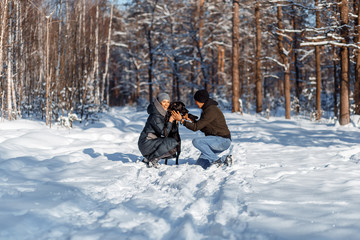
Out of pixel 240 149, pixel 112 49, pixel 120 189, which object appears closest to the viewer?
pixel 120 189

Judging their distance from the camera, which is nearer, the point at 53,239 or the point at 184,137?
the point at 53,239

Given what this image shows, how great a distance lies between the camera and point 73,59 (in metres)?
12.5

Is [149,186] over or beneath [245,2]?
beneath

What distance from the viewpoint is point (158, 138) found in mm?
5305

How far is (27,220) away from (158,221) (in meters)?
1.20

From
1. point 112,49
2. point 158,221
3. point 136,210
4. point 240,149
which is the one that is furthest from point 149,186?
point 112,49

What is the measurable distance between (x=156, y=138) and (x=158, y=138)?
44 millimetres

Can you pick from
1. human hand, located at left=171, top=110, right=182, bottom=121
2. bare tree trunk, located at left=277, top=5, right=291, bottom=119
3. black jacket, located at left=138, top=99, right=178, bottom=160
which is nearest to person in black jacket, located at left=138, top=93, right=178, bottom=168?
black jacket, located at left=138, top=99, right=178, bottom=160

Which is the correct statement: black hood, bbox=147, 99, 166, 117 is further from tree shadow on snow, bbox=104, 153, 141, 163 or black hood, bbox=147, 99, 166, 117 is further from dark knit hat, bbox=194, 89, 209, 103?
tree shadow on snow, bbox=104, 153, 141, 163

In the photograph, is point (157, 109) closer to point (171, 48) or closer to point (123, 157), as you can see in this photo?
point (123, 157)

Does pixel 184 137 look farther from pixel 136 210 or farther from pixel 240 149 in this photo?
pixel 136 210

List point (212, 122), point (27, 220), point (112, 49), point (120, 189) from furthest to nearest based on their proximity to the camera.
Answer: point (112, 49)
point (212, 122)
point (120, 189)
point (27, 220)

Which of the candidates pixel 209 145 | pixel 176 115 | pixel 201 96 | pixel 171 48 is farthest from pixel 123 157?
pixel 171 48

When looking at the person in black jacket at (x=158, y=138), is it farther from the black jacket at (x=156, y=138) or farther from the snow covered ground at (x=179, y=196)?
the snow covered ground at (x=179, y=196)
